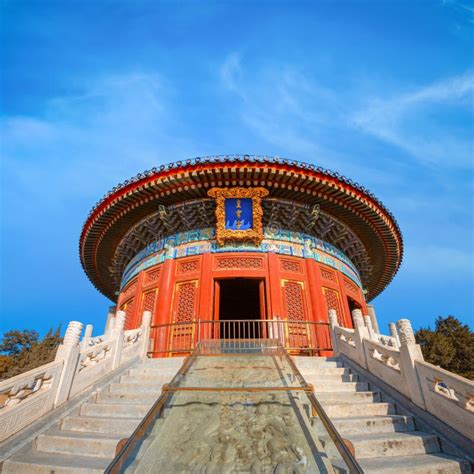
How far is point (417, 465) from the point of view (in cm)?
307

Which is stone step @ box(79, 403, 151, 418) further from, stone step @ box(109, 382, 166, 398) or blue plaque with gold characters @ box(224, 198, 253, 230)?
blue plaque with gold characters @ box(224, 198, 253, 230)

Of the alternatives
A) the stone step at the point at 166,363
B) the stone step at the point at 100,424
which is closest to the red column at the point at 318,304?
the stone step at the point at 166,363

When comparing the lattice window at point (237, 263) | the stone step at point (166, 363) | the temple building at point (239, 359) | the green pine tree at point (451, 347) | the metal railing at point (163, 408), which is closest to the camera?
the metal railing at point (163, 408)

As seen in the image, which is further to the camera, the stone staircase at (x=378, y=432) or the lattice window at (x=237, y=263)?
the lattice window at (x=237, y=263)

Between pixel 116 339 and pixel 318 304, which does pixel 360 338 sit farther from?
pixel 116 339

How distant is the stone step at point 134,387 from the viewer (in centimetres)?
497

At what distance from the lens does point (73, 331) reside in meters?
→ 4.96

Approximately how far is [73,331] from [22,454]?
5.90 feet

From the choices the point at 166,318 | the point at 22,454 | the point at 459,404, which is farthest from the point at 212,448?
the point at 166,318

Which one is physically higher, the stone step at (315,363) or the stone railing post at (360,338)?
the stone railing post at (360,338)

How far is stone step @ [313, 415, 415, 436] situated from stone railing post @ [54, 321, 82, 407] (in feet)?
12.0

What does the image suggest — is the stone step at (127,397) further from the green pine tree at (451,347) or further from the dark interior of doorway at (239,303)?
the green pine tree at (451,347)

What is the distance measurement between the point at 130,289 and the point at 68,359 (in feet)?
23.2

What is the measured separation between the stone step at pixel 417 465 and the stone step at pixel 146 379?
10.6 feet
